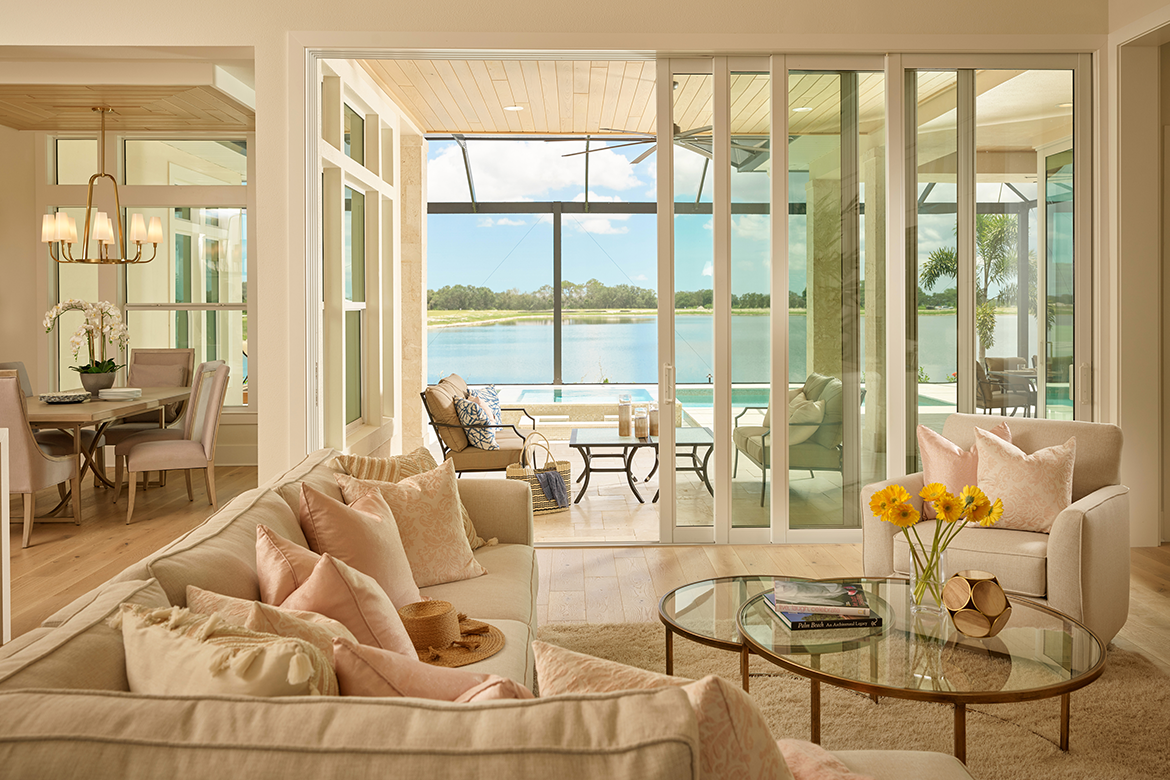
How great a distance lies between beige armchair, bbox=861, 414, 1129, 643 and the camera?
281 centimetres

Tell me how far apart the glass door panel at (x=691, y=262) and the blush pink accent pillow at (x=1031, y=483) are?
1.64 m

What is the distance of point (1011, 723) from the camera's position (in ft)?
8.11

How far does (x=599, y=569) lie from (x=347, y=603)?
271 cm

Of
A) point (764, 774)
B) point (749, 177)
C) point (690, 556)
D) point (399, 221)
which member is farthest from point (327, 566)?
point (399, 221)

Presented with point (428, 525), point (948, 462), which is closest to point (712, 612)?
point (428, 525)

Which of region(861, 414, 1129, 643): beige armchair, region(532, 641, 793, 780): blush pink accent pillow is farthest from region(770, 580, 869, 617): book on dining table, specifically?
region(532, 641, 793, 780): blush pink accent pillow

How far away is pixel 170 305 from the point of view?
7.38m

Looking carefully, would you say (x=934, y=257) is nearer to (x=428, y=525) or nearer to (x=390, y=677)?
(x=428, y=525)

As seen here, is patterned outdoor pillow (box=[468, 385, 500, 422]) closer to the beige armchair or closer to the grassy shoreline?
the beige armchair

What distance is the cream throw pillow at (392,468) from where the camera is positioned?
9.34ft

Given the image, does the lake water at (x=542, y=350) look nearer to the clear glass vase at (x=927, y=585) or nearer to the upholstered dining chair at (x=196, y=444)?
the upholstered dining chair at (x=196, y=444)

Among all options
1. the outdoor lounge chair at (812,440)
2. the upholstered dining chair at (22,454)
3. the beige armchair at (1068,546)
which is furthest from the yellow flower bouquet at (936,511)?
the upholstered dining chair at (22,454)

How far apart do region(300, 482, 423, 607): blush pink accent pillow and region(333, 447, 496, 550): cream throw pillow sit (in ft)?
1.76

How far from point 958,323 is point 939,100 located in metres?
1.23
